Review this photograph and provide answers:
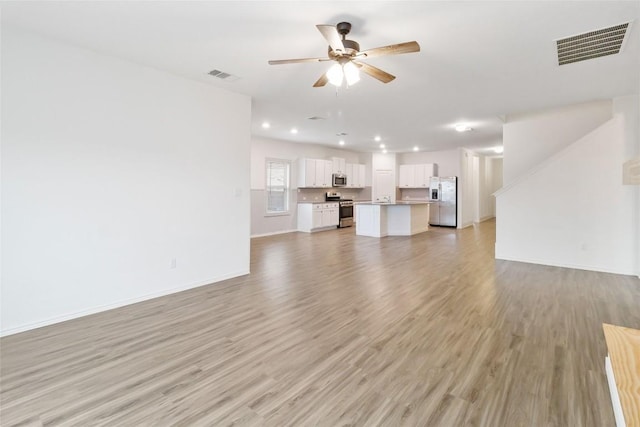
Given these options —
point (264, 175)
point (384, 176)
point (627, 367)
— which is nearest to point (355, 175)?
point (384, 176)

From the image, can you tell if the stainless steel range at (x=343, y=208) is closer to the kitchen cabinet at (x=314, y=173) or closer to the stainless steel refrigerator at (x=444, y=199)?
the kitchen cabinet at (x=314, y=173)

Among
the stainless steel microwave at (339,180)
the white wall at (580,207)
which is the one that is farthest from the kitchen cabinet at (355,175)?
the white wall at (580,207)

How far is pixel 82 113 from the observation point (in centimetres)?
318

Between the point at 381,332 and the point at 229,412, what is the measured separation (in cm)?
151

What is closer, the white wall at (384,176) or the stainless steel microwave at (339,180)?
the stainless steel microwave at (339,180)

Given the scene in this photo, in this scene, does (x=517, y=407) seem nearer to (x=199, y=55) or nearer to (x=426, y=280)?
(x=426, y=280)

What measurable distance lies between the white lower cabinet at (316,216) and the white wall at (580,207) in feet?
16.6

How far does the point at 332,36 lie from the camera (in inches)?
92.6

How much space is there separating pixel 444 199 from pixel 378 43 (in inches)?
336

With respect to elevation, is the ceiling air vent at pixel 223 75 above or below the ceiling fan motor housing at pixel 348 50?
above

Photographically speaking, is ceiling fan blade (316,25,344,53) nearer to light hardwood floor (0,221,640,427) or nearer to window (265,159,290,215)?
light hardwood floor (0,221,640,427)

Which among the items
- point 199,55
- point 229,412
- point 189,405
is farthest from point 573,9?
point 189,405

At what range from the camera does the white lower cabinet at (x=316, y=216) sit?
369 inches

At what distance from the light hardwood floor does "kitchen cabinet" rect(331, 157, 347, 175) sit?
257 inches
